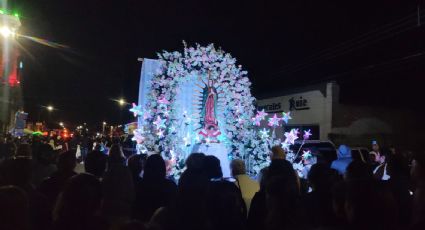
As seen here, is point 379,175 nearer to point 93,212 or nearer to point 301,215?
point 301,215

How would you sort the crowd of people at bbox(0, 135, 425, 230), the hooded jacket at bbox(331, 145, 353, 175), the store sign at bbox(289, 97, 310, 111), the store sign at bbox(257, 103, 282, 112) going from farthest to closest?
the store sign at bbox(257, 103, 282, 112), the store sign at bbox(289, 97, 310, 111), the hooded jacket at bbox(331, 145, 353, 175), the crowd of people at bbox(0, 135, 425, 230)

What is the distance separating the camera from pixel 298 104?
24.4 metres

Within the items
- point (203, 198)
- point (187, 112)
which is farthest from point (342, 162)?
point (203, 198)

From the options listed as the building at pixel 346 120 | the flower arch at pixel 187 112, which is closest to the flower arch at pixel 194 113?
the flower arch at pixel 187 112

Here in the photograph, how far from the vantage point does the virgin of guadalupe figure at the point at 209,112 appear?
10867mm

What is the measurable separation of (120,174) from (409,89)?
2233 centimetres

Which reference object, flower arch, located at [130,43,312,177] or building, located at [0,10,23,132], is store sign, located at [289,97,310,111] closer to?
flower arch, located at [130,43,312,177]

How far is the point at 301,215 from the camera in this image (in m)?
3.11

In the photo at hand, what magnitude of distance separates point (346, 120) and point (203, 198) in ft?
66.0

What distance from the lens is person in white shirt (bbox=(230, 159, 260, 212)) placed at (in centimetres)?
523

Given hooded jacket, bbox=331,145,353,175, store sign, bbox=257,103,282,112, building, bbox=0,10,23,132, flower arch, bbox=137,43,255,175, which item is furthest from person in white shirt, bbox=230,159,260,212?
store sign, bbox=257,103,282,112

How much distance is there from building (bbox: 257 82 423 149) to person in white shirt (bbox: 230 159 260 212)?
16.9 metres

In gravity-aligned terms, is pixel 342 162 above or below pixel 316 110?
below

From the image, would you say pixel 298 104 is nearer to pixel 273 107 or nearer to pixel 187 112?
pixel 273 107
